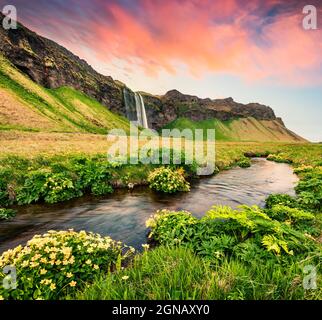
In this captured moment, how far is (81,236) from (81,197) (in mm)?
8163

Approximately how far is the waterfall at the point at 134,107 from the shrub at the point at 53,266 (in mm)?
143157

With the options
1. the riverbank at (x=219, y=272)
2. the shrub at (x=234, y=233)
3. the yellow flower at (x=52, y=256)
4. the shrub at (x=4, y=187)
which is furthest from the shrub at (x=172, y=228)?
the shrub at (x=4, y=187)

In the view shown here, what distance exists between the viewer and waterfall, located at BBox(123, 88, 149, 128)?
150875 millimetres

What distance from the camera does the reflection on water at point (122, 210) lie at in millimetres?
9195

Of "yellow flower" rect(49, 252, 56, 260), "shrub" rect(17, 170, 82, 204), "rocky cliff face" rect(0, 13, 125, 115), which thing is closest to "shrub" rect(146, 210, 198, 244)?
"yellow flower" rect(49, 252, 56, 260)

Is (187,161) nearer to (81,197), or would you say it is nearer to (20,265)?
(81,197)

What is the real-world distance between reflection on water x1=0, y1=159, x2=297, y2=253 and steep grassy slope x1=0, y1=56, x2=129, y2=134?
136ft

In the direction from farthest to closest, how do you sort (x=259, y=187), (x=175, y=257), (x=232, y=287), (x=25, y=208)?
(x=259, y=187) → (x=25, y=208) → (x=175, y=257) → (x=232, y=287)

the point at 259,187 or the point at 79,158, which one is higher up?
the point at 79,158

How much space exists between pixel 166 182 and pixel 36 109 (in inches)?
2558

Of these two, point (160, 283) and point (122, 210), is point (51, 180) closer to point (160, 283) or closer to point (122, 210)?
point (122, 210)

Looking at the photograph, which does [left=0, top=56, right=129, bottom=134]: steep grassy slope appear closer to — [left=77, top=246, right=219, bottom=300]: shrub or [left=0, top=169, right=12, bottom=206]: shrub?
[left=0, top=169, right=12, bottom=206]: shrub
